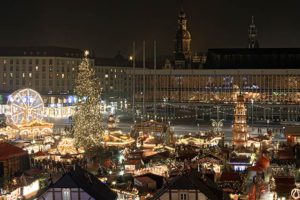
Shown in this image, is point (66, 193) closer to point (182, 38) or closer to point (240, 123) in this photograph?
point (240, 123)

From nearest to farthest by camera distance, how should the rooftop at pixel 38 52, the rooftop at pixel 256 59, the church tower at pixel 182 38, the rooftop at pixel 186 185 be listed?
the rooftop at pixel 186 185
the rooftop at pixel 256 59
the church tower at pixel 182 38
the rooftop at pixel 38 52

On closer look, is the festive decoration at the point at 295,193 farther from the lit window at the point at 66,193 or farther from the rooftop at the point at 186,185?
the lit window at the point at 66,193

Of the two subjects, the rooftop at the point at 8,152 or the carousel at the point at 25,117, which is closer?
the rooftop at the point at 8,152

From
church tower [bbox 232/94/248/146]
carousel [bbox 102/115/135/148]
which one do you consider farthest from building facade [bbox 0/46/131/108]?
church tower [bbox 232/94/248/146]

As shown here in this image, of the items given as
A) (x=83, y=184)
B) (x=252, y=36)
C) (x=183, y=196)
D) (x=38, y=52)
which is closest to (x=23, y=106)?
(x=83, y=184)

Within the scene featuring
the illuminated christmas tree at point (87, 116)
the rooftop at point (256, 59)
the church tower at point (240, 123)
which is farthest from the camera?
the rooftop at point (256, 59)

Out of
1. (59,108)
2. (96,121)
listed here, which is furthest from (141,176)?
(59,108)

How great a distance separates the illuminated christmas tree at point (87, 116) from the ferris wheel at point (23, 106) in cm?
561

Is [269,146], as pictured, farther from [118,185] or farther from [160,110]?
[160,110]

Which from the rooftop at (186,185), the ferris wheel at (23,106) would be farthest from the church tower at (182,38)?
the rooftop at (186,185)

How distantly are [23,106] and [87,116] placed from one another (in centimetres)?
658

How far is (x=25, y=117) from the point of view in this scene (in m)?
34.7

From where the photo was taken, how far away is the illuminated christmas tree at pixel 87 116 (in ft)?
96.5

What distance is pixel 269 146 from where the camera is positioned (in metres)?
29.9
